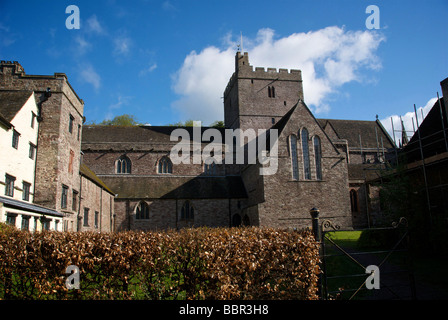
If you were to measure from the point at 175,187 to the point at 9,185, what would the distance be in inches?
678

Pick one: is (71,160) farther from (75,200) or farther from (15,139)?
(15,139)

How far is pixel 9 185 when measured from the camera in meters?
14.8

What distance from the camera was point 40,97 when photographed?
1828cm

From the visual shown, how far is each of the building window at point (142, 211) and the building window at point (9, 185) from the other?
14.8 meters

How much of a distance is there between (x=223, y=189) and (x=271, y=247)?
24359mm

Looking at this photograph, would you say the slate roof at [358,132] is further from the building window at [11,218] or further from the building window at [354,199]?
the building window at [11,218]

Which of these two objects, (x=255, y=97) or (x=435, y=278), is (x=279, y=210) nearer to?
(x=435, y=278)

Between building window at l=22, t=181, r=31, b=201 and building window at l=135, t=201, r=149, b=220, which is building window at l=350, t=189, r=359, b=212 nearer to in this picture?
building window at l=135, t=201, r=149, b=220

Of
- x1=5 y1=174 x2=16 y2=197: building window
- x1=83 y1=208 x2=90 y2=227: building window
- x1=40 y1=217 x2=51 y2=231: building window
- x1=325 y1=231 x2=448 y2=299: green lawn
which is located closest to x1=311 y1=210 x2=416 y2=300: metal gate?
x1=325 y1=231 x2=448 y2=299: green lawn

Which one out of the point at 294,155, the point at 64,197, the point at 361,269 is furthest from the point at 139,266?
the point at 294,155

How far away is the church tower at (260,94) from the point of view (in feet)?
127

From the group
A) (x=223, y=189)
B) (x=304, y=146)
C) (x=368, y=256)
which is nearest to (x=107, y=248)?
(x=368, y=256)

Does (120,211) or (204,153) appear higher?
(204,153)
